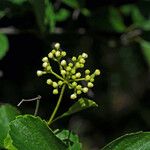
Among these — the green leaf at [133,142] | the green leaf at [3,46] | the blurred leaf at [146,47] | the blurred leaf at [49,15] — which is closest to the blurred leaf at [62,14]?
the blurred leaf at [49,15]

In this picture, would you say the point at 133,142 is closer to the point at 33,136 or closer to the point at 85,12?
the point at 33,136

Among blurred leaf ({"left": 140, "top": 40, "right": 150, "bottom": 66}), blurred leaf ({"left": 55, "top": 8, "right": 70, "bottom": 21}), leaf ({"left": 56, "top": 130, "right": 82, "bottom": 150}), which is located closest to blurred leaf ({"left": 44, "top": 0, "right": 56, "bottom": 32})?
blurred leaf ({"left": 55, "top": 8, "right": 70, "bottom": 21})

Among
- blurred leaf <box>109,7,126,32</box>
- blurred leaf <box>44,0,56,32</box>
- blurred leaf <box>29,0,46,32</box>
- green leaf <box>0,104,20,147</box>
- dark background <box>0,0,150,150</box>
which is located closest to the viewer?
green leaf <box>0,104,20,147</box>

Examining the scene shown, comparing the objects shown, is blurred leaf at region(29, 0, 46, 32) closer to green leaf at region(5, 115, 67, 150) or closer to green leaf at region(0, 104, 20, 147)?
green leaf at region(0, 104, 20, 147)

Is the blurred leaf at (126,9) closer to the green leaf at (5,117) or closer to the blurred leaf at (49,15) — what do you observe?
the blurred leaf at (49,15)

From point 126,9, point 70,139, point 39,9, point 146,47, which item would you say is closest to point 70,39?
point 126,9
